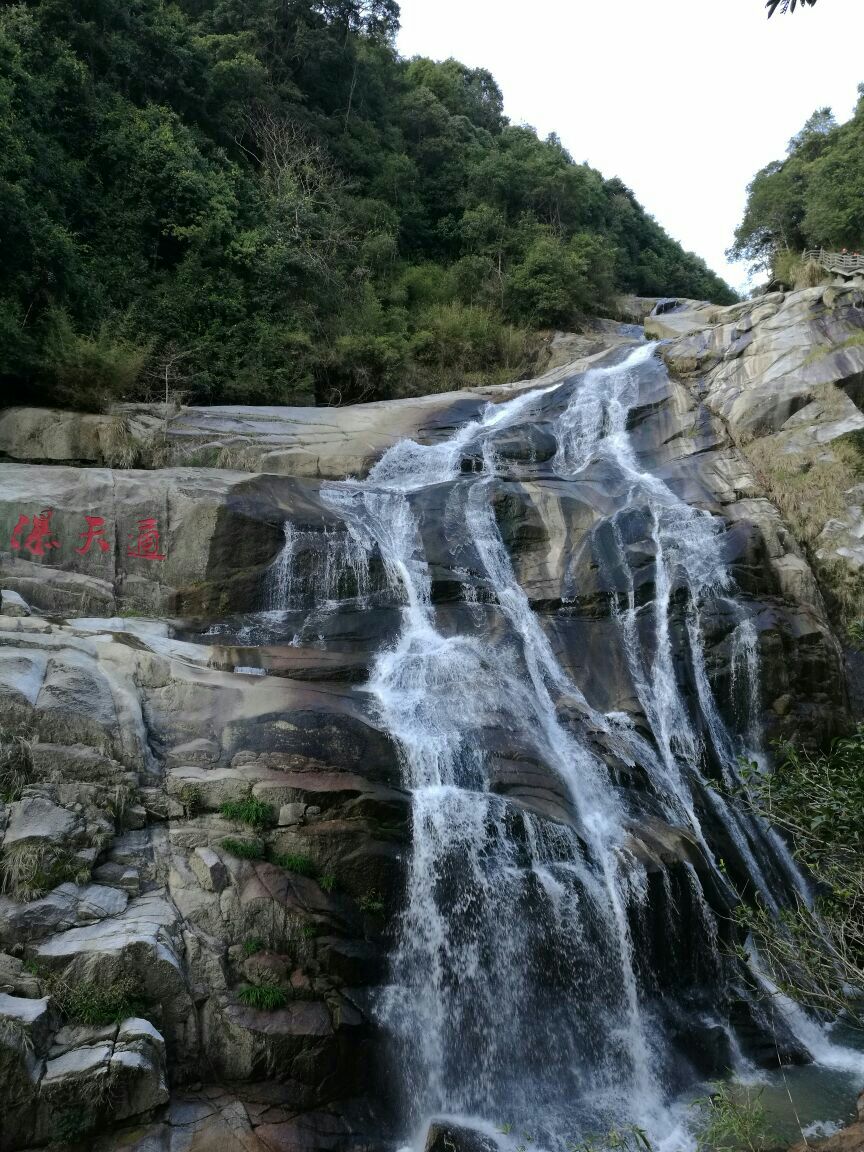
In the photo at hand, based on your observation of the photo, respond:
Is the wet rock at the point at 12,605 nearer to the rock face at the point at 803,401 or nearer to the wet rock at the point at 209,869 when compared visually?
the wet rock at the point at 209,869

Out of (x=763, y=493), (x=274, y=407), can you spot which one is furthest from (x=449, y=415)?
(x=763, y=493)

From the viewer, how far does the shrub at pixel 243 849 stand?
23.8 ft

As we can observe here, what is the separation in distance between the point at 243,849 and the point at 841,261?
21182 millimetres

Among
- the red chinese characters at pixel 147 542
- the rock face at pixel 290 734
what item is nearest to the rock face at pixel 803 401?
the rock face at pixel 290 734

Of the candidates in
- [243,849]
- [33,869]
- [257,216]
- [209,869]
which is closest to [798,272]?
[257,216]

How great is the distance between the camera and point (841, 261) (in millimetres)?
20562

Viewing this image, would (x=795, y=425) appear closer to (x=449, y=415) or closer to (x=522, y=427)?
(x=522, y=427)

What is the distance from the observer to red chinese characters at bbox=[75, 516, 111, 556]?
11469mm

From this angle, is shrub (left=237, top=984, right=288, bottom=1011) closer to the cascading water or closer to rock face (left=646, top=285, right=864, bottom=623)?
the cascading water

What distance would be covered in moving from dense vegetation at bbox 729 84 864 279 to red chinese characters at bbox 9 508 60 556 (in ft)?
70.5

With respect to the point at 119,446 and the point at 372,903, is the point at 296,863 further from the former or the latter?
the point at 119,446

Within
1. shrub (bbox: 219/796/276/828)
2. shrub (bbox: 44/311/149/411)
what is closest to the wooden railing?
shrub (bbox: 44/311/149/411)

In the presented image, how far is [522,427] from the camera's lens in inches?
650

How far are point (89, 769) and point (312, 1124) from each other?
3580 millimetres
